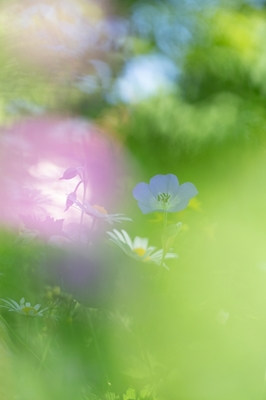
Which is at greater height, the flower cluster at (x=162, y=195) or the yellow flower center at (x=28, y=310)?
the flower cluster at (x=162, y=195)

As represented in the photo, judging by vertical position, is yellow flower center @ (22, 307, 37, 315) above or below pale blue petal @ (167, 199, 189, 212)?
below

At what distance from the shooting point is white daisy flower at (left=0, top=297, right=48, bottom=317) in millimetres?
203

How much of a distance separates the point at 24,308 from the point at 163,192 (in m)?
0.08

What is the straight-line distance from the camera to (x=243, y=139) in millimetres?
2490

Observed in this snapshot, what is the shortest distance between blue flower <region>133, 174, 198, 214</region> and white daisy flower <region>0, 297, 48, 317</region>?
67mm

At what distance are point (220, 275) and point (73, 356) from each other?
0.25ft

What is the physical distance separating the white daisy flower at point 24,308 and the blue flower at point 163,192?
0.07 m

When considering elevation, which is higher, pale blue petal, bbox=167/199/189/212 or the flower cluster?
the flower cluster

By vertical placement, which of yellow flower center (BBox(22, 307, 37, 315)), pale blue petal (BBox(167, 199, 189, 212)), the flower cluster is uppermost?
the flower cluster

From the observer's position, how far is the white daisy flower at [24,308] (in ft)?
0.67

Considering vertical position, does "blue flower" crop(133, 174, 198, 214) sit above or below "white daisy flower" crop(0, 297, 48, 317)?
above

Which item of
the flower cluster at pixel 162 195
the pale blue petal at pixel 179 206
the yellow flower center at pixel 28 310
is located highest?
the flower cluster at pixel 162 195

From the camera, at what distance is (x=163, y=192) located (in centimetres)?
21

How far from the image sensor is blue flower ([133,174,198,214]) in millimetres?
208
